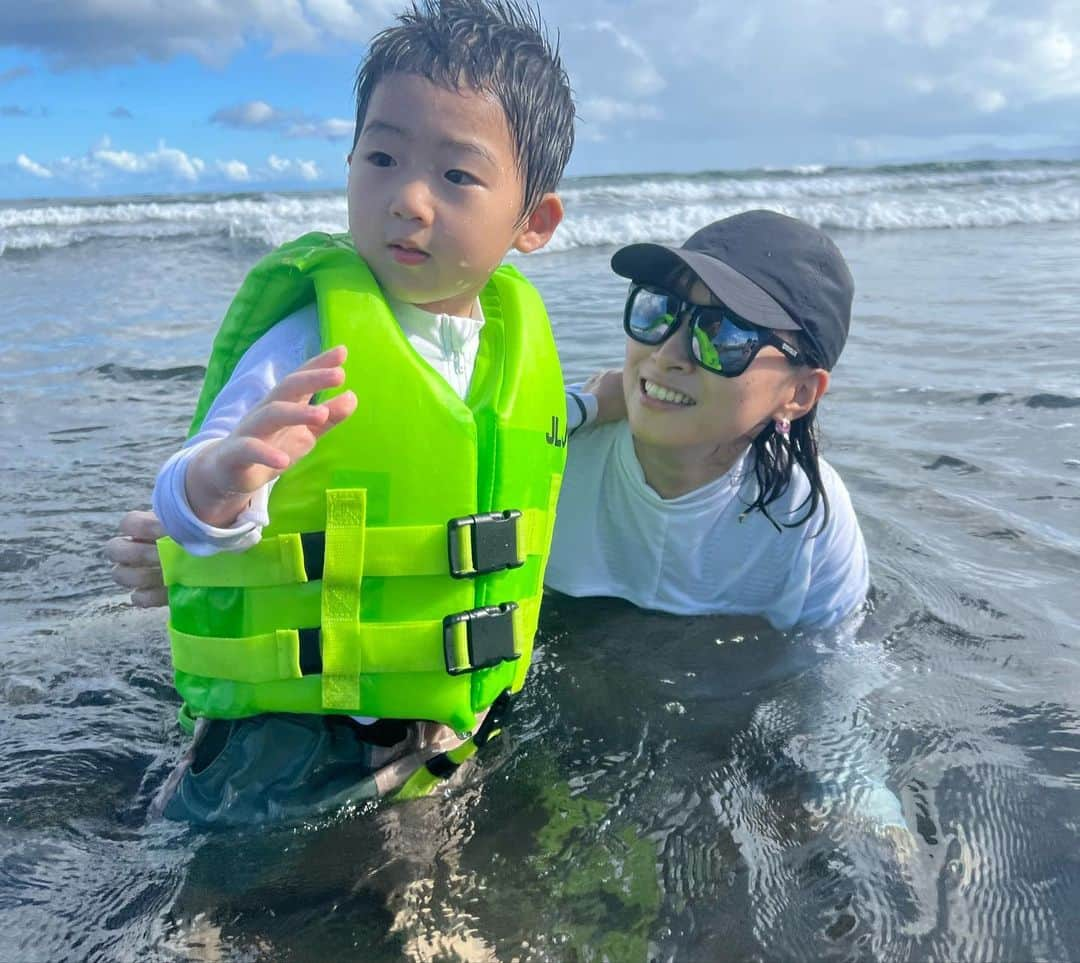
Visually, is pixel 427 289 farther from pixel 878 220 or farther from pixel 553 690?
pixel 878 220

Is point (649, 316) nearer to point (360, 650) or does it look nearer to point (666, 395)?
point (666, 395)

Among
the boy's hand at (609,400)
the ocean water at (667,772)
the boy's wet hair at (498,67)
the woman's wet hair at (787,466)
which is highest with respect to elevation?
the boy's wet hair at (498,67)

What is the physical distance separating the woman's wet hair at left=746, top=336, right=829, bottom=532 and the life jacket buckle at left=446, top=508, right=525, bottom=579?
1080mm

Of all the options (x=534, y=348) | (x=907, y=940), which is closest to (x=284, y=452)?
(x=534, y=348)

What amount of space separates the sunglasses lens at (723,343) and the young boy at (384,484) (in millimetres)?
678

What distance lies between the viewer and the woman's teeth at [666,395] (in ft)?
10.3

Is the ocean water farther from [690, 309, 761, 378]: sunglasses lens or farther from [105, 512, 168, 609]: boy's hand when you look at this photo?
[690, 309, 761, 378]: sunglasses lens

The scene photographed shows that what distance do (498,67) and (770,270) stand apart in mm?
1063

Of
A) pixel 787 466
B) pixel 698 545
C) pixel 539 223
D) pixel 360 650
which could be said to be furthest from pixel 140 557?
pixel 787 466

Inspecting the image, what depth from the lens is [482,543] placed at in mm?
2467

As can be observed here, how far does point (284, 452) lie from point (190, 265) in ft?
40.1

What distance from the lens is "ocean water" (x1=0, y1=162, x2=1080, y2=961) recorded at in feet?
7.13

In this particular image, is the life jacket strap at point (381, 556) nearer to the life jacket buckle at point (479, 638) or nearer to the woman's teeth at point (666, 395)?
the life jacket buckle at point (479, 638)

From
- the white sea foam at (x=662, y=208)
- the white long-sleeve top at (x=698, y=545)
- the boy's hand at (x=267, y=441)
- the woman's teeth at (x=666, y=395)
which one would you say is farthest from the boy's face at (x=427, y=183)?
the white sea foam at (x=662, y=208)
